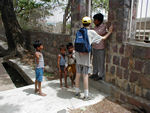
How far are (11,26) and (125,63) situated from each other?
7606mm

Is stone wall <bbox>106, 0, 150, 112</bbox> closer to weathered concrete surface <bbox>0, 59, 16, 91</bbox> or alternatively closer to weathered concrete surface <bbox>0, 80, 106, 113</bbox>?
weathered concrete surface <bbox>0, 80, 106, 113</bbox>

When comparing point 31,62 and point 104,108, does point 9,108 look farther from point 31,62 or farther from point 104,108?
point 31,62

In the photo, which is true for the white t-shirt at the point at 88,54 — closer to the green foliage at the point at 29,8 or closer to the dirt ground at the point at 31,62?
the dirt ground at the point at 31,62

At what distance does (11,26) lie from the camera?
8.74 meters

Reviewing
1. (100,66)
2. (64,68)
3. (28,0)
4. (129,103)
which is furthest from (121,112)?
(28,0)

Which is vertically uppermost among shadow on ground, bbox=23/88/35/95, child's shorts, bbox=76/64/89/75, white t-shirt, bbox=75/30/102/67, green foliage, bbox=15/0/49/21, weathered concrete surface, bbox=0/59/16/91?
green foliage, bbox=15/0/49/21

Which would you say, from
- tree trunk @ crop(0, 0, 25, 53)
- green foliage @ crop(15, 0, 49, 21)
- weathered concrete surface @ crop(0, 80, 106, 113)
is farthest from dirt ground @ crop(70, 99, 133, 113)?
tree trunk @ crop(0, 0, 25, 53)

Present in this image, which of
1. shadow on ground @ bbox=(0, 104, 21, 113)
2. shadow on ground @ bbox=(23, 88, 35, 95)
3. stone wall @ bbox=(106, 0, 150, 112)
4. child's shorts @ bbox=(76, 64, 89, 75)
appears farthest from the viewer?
shadow on ground @ bbox=(23, 88, 35, 95)

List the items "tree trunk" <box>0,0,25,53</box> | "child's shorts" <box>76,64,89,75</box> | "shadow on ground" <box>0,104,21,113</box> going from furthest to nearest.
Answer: "tree trunk" <box>0,0,25,53</box> → "child's shorts" <box>76,64,89,75</box> → "shadow on ground" <box>0,104,21,113</box>

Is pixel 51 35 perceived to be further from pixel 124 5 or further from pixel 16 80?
pixel 124 5

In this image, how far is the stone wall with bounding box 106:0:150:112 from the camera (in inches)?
113

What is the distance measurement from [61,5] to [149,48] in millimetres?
8310

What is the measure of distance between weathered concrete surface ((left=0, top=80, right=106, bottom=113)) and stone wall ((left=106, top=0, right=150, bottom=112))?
59cm

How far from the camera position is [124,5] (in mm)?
3066
